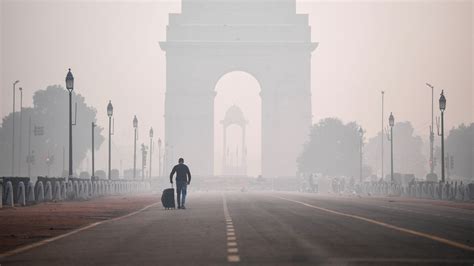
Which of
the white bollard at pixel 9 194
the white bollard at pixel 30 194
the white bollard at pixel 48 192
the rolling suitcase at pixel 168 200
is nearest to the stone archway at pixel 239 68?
the white bollard at pixel 48 192

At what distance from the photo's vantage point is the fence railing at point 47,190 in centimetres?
3738

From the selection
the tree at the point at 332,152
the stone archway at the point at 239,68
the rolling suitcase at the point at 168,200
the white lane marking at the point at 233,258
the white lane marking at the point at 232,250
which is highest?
the stone archway at the point at 239,68

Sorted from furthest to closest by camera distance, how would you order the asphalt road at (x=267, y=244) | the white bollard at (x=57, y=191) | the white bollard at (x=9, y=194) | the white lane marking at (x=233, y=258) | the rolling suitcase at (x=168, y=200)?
the white bollard at (x=57, y=191) < the rolling suitcase at (x=168, y=200) < the white bollard at (x=9, y=194) < the asphalt road at (x=267, y=244) < the white lane marking at (x=233, y=258)

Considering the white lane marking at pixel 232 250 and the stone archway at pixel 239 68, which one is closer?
the white lane marking at pixel 232 250

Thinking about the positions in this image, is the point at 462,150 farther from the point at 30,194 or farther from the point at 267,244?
the point at 267,244

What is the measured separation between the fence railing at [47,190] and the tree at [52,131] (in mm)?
79324

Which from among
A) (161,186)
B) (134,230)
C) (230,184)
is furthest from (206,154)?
(134,230)

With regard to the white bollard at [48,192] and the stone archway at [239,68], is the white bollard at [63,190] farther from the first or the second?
the stone archway at [239,68]

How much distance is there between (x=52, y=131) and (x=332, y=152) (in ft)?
139

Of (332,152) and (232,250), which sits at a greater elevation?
(332,152)

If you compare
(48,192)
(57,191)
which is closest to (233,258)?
(48,192)

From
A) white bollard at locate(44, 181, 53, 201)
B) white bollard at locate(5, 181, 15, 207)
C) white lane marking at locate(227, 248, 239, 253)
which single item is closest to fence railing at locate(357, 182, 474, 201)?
white bollard at locate(44, 181, 53, 201)

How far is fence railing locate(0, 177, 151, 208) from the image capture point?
37.4 metres

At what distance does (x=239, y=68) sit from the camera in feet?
531
